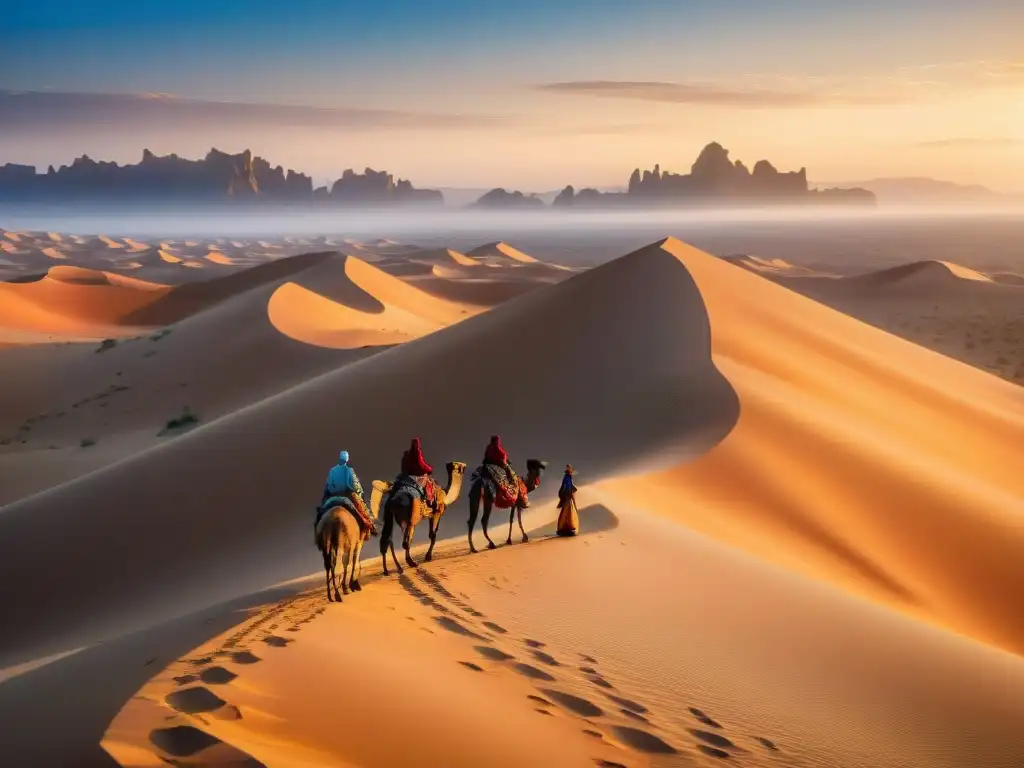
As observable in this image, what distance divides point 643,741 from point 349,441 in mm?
12170

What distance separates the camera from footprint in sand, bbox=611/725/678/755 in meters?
5.64

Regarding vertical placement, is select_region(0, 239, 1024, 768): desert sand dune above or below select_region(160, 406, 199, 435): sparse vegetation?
above

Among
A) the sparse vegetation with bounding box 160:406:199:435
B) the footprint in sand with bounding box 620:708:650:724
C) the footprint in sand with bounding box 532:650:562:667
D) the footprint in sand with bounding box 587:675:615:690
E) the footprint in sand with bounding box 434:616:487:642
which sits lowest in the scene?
the sparse vegetation with bounding box 160:406:199:435

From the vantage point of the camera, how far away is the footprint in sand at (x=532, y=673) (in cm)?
648

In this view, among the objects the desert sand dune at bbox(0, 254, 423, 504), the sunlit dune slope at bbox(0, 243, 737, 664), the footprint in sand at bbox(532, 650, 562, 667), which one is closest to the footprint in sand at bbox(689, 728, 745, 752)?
the footprint in sand at bbox(532, 650, 562, 667)

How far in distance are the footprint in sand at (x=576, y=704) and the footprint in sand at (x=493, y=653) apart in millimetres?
560

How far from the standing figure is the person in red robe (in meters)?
1.55

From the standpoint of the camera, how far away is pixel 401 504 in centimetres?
892

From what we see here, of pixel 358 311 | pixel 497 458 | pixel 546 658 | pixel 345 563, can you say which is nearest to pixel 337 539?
pixel 345 563

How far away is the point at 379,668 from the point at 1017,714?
456 cm

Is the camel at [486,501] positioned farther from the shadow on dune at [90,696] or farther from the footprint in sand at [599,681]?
the footprint in sand at [599,681]

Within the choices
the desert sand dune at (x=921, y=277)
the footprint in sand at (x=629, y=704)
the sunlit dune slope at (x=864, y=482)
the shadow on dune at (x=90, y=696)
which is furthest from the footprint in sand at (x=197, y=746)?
the desert sand dune at (x=921, y=277)

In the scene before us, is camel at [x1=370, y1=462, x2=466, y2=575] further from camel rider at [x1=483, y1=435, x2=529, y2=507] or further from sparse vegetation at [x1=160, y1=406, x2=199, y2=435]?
sparse vegetation at [x1=160, y1=406, x2=199, y2=435]

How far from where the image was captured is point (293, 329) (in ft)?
131
